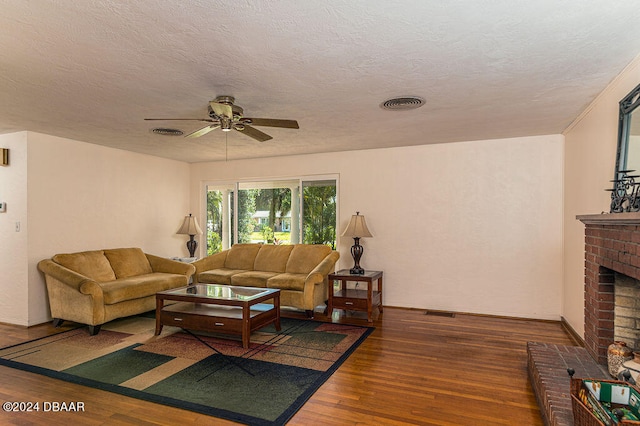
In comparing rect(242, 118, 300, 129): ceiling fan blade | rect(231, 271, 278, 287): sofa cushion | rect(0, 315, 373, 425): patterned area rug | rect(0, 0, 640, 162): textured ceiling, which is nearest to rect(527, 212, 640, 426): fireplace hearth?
rect(0, 0, 640, 162): textured ceiling

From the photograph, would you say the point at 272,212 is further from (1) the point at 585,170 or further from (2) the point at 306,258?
(1) the point at 585,170

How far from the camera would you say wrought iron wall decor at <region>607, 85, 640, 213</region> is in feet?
8.13

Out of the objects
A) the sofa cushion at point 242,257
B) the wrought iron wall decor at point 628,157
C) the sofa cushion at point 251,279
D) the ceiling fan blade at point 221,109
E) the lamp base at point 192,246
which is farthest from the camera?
the lamp base at point 192,246

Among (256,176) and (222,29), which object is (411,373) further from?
(256,176)

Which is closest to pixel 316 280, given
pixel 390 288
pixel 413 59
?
pixel 390 288

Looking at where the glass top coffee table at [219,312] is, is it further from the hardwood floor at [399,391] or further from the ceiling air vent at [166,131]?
the ceiling air vent at [166,131]

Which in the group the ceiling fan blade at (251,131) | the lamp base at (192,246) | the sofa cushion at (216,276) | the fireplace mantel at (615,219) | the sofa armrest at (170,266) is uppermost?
→ the ceiling fan blade at (251,131)

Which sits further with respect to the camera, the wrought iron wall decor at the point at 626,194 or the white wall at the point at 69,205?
the white wall at the point at 69,205

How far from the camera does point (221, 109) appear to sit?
2943 mm

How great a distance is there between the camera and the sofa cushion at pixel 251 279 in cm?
506

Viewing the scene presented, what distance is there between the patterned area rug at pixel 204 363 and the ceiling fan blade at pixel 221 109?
7.00 ft

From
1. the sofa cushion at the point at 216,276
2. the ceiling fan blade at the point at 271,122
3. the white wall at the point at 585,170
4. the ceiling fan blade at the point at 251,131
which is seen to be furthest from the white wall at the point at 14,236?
the white wall at the point at 585,170

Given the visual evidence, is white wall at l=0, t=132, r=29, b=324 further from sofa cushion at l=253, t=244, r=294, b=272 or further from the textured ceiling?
sofa cushion at l=253, t=244, r=294, b=272

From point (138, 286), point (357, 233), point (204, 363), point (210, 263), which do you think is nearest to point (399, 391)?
point (204, 363)
